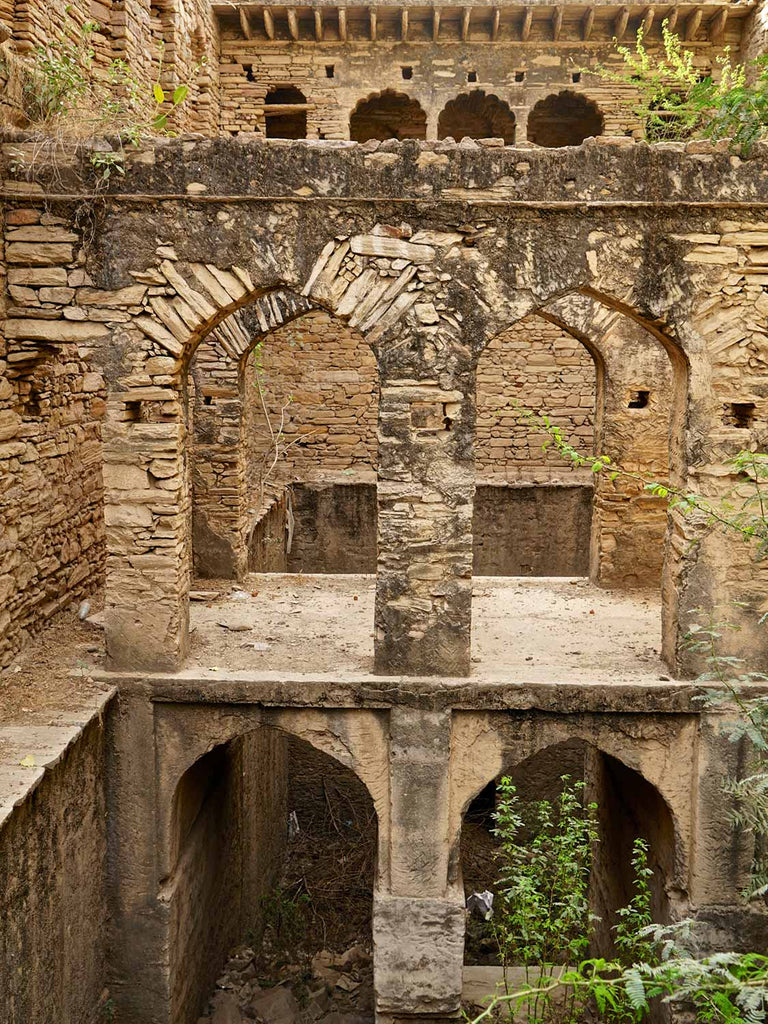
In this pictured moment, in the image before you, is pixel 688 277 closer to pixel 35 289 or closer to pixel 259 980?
pixel 35 289

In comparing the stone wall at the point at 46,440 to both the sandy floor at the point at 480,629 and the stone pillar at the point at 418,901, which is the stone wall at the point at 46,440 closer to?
the sandy floor at the point at 480,629

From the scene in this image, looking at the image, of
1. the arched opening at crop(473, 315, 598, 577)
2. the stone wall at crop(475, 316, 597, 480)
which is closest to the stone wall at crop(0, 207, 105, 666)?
the arched opening at crop(473, 315, 598, 577)

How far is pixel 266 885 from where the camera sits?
929 cm

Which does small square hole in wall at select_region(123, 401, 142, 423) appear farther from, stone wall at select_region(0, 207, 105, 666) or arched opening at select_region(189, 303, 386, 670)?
arched opening at select_region(189, 303, 386, 670)

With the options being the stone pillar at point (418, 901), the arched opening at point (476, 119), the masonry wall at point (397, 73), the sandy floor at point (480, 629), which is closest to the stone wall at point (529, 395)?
the masonry wall at point (397, 73)

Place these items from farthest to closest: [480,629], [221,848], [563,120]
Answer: [563,120] < [221,848] < [480,629]

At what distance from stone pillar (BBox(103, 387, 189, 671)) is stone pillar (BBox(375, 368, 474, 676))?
4.41ft

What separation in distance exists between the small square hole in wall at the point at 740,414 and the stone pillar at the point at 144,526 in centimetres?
355

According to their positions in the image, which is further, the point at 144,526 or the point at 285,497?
the point at 285,497

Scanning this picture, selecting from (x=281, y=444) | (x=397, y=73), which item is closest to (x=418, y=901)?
(x=281, y=444)

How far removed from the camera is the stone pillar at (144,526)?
609 centimetres

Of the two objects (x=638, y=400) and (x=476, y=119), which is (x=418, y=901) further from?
(x=476, y=119)

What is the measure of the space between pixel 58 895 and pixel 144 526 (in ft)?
7.42

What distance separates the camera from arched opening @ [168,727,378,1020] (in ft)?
22.8
